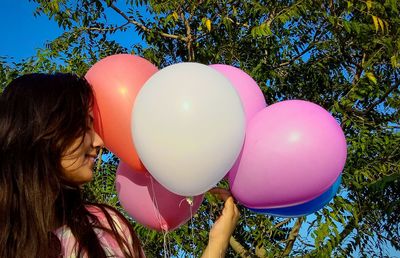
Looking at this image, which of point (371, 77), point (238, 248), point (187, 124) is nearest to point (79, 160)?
point (187, 124)

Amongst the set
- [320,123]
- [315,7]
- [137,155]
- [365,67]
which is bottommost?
[365,67]

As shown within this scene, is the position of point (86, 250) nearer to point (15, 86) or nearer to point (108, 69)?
point (15, 86)

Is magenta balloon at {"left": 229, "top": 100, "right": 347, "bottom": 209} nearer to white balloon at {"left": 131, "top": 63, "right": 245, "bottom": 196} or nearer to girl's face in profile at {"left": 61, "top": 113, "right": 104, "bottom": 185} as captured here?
white balloon at {"left": 131, "top": 63, "right": 245, "bottom": 196}

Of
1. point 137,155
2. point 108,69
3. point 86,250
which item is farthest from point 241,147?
point 86,250

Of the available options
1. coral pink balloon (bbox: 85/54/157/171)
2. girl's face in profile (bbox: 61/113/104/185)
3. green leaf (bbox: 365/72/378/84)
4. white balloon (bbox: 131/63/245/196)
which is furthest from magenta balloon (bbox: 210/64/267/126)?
green leaf (bbox: 365/72/378/84)

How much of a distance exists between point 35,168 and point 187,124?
1.74 ft

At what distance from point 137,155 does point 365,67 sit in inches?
112

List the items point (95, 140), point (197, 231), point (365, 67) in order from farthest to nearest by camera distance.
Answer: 1. point (197, 231)
2. point (365, 67)
3. point (95, 140)

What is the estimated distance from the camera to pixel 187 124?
186 cm

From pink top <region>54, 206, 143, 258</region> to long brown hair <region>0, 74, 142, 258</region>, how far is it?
15 millimetres

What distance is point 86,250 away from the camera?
5.03ft

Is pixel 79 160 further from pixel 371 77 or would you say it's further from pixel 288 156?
pixel 371 77

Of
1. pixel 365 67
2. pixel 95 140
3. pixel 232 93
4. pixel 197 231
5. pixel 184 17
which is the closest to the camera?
pixel 95 140

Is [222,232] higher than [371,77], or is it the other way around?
[222,232]
